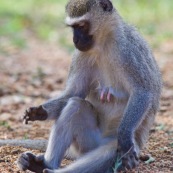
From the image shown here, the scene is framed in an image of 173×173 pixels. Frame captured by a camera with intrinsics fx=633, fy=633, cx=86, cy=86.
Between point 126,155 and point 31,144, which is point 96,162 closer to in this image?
point 126,155

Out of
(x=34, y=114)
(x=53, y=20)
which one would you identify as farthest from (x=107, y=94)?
(x=53, y=20)

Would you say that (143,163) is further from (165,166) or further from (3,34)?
(3,34)

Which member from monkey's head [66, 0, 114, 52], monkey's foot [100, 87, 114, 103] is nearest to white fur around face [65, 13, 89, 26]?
monkey's head [66, 0, 114, 52]

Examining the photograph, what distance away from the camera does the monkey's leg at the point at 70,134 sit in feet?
19.1

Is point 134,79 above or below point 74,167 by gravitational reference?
above

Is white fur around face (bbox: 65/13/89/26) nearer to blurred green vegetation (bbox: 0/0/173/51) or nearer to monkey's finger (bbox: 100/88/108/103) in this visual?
monkey's finger (bbox: 100/88/108/103)

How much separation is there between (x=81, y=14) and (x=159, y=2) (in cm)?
1383

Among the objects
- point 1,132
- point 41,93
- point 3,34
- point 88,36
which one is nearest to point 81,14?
point 88,36

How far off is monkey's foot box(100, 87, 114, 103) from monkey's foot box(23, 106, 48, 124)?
607 mm

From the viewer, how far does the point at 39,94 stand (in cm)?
1013

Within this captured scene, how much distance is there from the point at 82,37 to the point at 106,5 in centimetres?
52

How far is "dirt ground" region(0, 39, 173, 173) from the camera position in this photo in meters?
6.43

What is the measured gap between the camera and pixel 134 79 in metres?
6.14

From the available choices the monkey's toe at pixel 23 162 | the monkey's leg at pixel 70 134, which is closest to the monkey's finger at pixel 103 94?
the monkey's leg at pixel 70 134
